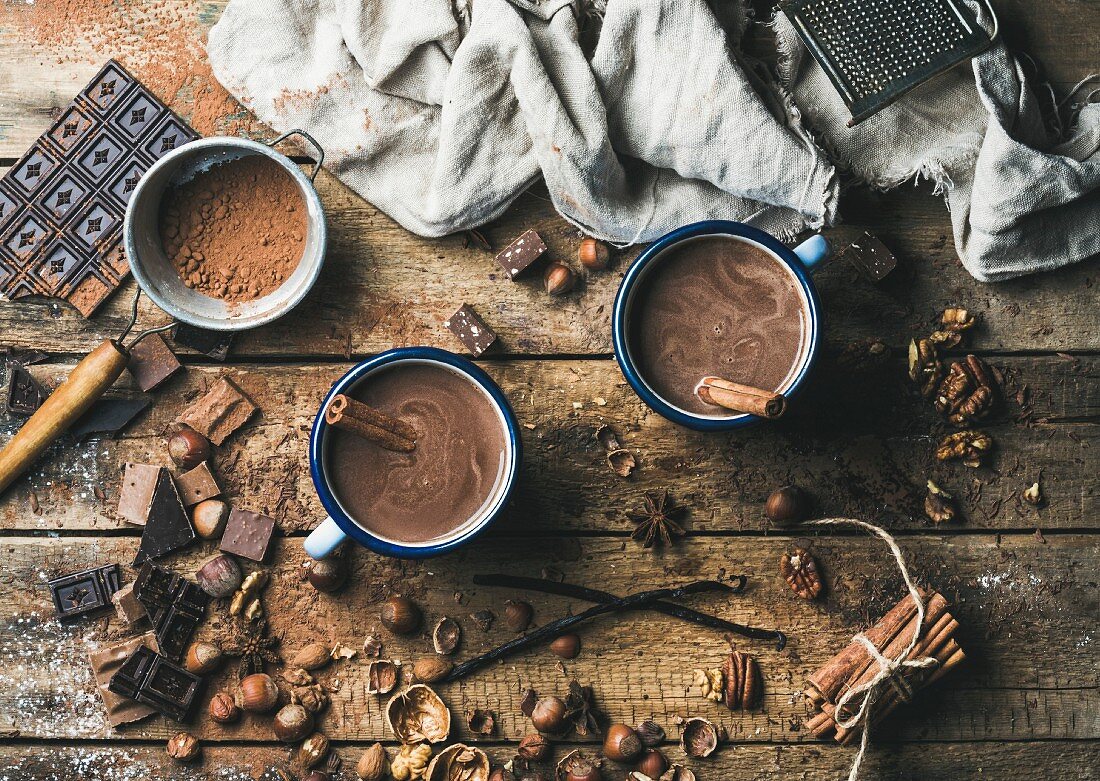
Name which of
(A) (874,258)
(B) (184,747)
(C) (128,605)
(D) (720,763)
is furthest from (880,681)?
(C) (128,605)

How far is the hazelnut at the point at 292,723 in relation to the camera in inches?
66.0

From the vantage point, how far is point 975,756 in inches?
67.9

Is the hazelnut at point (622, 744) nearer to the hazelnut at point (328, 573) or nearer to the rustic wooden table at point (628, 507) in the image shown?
the rustic wooden table at point (628, 507)

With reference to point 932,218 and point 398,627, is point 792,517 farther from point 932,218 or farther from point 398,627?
point 398,627

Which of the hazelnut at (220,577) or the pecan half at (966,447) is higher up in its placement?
the pecan half at (966,447)

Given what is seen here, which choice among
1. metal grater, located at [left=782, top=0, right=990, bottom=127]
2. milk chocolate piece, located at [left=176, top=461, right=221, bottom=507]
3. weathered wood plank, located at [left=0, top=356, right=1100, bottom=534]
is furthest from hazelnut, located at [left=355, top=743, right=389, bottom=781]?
metal grater, located at [left=782, top=0, right=990, bottom=127]

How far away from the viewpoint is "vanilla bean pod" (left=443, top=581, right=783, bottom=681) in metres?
1.70

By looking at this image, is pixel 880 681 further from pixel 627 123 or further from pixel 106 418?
pixel 106 418

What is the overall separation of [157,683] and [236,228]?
923mm

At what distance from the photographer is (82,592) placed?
1716 millimetres

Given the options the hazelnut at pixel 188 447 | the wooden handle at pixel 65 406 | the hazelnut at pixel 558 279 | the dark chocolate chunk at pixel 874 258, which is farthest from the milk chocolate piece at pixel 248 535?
the dark chocolate chunk at pixel 874 258

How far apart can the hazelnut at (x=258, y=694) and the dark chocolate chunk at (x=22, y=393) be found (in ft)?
2.32

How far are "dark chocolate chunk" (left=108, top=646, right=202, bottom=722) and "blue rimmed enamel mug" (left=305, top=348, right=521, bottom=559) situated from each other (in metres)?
0.48

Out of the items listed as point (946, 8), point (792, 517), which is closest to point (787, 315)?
point (792, 517)
